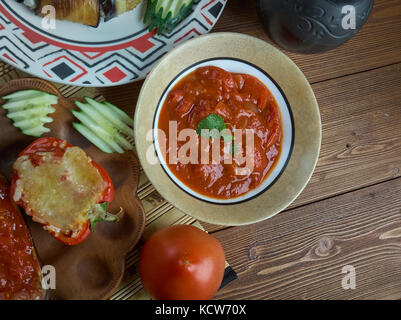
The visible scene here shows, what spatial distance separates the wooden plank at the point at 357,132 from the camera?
2.46 meters

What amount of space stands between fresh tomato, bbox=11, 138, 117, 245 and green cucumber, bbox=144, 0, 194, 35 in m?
0.76

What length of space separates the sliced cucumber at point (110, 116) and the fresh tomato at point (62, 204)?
9.7 inches

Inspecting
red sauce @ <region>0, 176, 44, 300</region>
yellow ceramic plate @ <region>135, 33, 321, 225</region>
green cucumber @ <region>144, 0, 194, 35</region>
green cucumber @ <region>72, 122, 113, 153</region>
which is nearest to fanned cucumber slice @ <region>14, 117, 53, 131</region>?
green cucumber @ <region>72, 122, 113, 153</region>

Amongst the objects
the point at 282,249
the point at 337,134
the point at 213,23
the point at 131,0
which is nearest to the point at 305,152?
the point at 337,134

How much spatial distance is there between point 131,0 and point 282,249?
1.60 meters

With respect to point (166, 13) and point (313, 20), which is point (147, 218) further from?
point (313, 20)

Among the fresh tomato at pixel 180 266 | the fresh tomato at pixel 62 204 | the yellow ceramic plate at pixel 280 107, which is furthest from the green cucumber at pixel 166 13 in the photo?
the fresh tomato at pixel 180 266

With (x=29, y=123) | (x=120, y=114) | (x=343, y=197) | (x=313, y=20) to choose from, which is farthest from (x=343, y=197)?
(x=29, y=123)

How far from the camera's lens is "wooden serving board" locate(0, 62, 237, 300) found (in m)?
2.19

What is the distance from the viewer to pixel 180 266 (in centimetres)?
197

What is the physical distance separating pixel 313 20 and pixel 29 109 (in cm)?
141

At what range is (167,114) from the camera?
2.07 meters

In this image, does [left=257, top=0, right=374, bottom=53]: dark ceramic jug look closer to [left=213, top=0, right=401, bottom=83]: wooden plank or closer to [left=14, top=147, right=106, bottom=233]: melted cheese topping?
[left=213, top=0, right=401, bottom=83]: wooden plank
